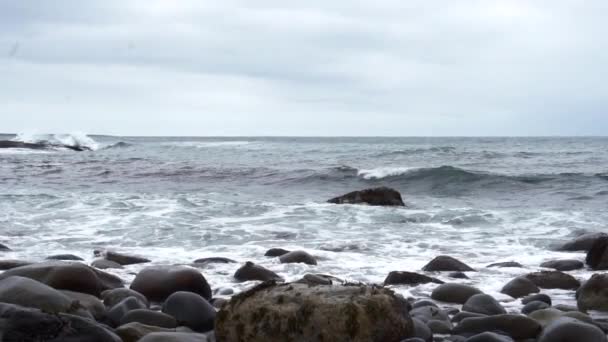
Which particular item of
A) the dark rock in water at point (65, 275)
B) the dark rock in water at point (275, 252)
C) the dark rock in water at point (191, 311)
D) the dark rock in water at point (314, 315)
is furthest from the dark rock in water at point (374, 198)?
the dark rock in water at point (314, 315)

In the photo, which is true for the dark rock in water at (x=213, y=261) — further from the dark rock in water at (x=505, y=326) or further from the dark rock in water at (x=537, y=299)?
the dark rock in water at (x=505, y=326)

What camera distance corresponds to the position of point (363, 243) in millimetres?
9508

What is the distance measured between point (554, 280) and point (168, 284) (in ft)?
12.3

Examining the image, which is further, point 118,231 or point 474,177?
point 474,177

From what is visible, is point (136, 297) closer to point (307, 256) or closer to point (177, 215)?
point (307, 256)

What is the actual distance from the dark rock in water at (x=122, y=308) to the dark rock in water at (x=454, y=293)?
8.55 ft

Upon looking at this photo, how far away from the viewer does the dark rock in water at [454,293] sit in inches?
244

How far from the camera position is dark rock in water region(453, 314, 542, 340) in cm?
492

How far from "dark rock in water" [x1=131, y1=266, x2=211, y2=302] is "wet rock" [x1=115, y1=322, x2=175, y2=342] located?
1442mm

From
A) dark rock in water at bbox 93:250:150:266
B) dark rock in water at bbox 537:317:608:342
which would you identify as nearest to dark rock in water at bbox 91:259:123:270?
dark rock in water at bbox 93:250:150:266

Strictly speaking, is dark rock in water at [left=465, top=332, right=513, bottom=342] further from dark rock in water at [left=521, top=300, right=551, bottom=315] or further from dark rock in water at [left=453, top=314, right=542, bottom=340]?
dark rock in water at [left=521, top=300, right=551, bottom=315]

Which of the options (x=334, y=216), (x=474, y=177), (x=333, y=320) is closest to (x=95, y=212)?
(x=334, y=216)

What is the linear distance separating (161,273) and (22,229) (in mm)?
5258

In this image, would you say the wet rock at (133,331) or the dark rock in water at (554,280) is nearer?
the wet rock at (133,331)
